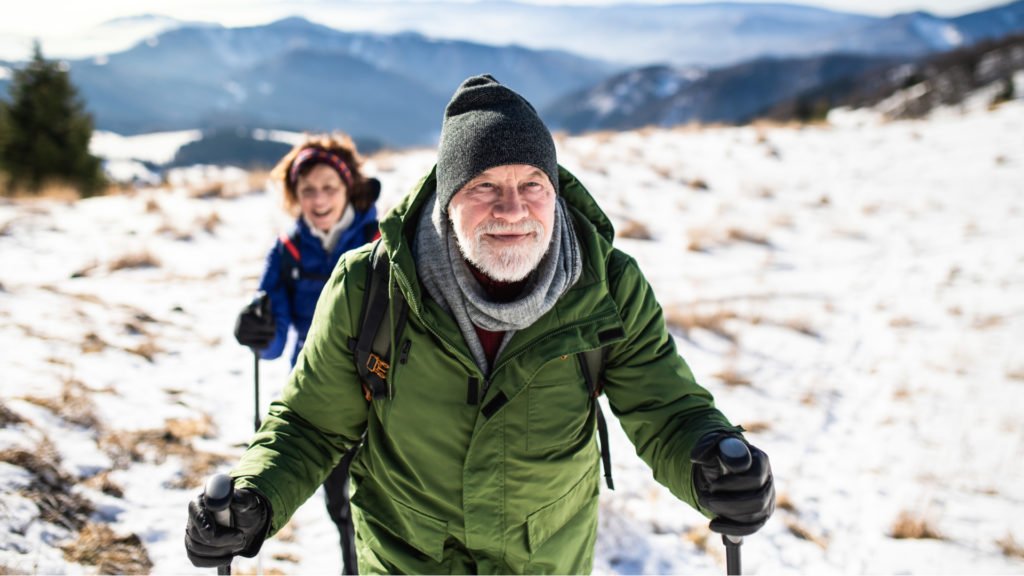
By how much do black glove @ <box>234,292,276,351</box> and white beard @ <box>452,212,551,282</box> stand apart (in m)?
1.65

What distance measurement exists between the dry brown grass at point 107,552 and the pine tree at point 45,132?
1670 cm

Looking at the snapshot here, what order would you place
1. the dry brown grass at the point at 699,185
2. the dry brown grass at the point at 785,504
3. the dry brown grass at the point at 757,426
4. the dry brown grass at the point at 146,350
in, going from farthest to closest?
the dry brown grass at the point at 699,185
the dry brown grass at the point at 146,350
the dry brown grass at the point at 757,426
the dry brown grass at the point at 785,504

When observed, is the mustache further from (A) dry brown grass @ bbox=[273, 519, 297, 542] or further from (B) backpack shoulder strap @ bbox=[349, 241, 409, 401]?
(A) dry brown grass @ bbox=[273, 519, 297, 542]

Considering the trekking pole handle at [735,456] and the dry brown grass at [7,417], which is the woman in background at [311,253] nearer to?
the dry brown grass at [7,417]

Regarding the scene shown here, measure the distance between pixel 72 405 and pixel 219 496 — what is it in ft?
9.20

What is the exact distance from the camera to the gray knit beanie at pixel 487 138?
6.05 feet

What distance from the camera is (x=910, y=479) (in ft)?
12.7

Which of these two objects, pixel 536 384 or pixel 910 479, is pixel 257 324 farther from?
pixel 910 479

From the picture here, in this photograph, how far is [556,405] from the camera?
5.84ft

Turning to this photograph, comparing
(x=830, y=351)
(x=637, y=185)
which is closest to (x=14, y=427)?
(x=830, y=351)

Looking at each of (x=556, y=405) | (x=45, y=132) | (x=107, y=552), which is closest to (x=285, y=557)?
(x=107, y=552)

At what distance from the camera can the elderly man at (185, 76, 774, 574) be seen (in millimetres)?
1709

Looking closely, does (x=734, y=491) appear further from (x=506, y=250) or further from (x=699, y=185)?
(x=699, y=185)

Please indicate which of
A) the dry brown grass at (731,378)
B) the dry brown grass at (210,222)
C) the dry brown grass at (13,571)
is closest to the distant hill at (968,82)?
the dry brown grass at (731,378)
